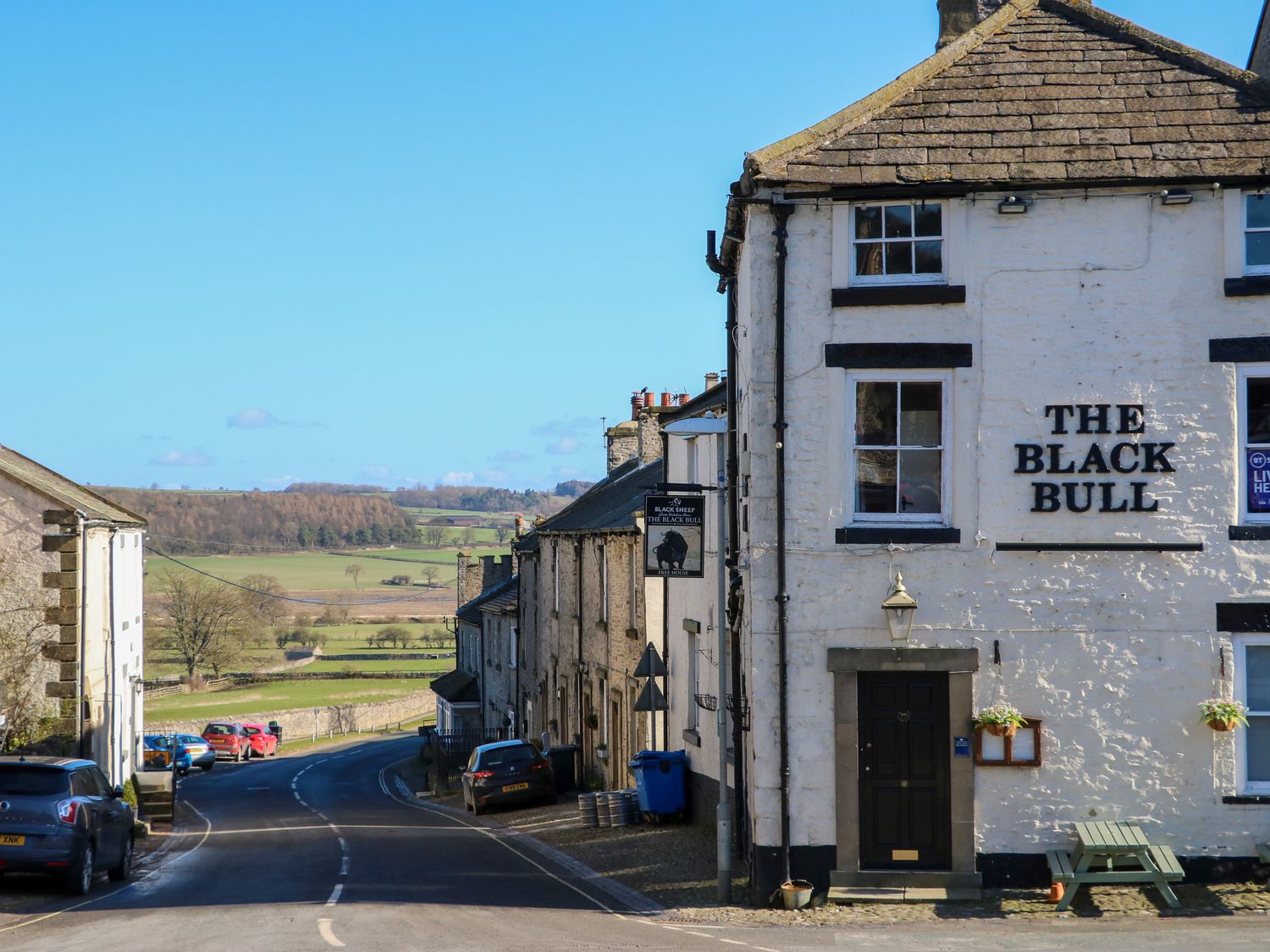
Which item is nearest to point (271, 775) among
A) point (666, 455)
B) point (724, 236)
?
point (666, 455)

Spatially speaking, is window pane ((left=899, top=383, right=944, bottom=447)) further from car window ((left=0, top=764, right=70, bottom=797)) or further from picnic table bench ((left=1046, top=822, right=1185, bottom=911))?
car window ((left=0, top=764, right=70, bottom=797))

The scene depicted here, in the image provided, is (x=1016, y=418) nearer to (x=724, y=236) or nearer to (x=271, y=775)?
(x=724, y=236)

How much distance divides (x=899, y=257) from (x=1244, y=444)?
4.14 metres

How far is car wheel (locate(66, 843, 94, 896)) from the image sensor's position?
1722 centimetres

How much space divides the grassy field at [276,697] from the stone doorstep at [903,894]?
59.6 m

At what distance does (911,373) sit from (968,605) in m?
2.54

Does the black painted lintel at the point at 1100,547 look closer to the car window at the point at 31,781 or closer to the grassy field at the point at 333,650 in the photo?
the car window at the point at 31,781

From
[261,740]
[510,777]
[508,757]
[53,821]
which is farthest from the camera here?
[261,740]

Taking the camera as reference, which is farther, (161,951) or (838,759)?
(838,759)

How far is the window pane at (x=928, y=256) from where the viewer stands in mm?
15422

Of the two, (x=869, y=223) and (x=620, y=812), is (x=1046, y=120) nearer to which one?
(x=869, y=223)

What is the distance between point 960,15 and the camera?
18.3 metres

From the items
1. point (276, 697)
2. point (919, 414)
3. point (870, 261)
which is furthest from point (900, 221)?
point (276, 697)

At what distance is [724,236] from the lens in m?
17.9
